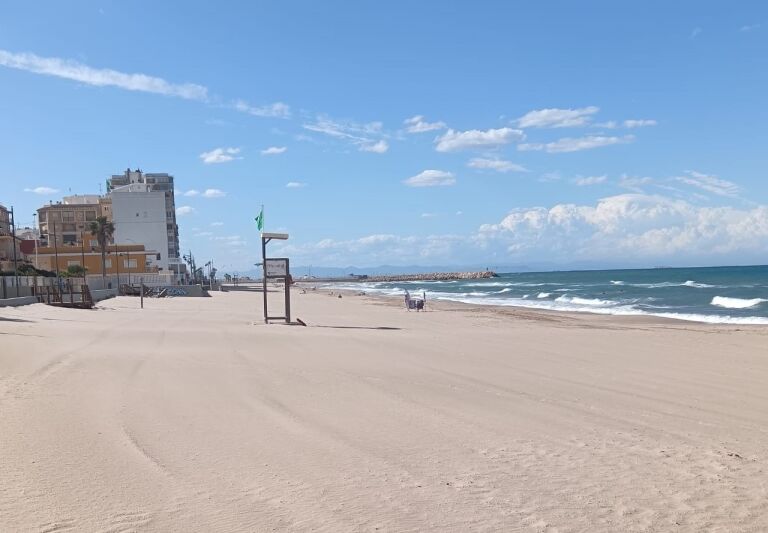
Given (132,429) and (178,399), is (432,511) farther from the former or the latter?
(178,399)

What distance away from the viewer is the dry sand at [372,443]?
4855 mm

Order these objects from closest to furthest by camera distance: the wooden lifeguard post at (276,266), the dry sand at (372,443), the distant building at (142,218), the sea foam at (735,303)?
the dry sand at (372,443)
the wooden lifeguard post at (276,266)
the sea foam at (735,303)
the distant building at (142,218)

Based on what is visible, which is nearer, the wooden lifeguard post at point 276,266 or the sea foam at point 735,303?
the wooden lifeguard post at point 276,266

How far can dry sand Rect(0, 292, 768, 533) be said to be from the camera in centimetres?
486

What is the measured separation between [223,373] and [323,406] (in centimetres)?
308

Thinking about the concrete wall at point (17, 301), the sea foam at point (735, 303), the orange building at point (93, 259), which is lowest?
the sea foam at point (735, 303)

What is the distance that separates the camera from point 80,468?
18.7ft

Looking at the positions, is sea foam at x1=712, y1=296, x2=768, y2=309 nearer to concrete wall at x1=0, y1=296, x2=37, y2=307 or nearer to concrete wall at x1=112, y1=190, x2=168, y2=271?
concrete wall at x1=0, y1=296, x2=37, y2=307

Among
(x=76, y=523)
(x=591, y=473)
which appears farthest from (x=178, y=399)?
(x=591, y=473)

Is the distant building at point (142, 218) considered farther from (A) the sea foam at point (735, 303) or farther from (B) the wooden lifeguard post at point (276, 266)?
(B) the wooden lifeguard post at point (276, 266)

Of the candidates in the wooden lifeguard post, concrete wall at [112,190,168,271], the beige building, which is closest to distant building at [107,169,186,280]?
concrete wall at [112,190,168,271]

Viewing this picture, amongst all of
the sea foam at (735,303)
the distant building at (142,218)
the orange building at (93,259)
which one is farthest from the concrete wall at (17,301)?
the distant building at (142,218)

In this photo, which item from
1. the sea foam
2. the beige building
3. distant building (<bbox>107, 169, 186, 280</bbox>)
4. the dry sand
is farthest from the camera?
the beige building

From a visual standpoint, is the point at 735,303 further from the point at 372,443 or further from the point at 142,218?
the point at 142,218
